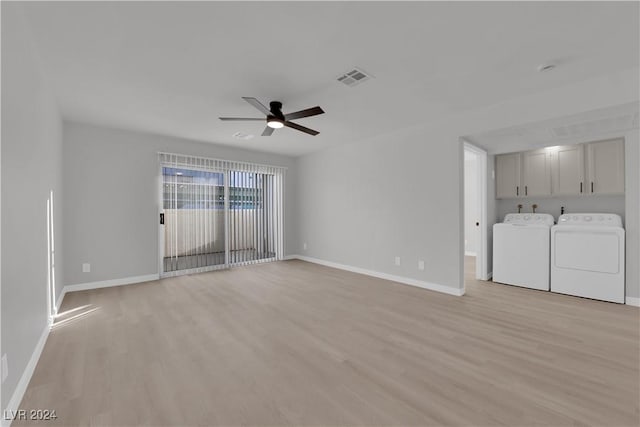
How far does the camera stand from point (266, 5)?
1.78m

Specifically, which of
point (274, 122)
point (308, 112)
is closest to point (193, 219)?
point (274, 122)

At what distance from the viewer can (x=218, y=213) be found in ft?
18.0

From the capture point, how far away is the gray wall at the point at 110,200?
13.2ft

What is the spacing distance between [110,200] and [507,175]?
675cm

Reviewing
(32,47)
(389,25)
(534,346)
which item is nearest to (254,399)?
(534,346)

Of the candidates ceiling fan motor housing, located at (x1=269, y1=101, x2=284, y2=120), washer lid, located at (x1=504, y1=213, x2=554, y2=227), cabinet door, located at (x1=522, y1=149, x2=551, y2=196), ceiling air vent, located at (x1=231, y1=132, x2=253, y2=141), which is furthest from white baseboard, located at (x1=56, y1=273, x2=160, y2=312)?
cabinet door, located at (x1=522, y1=149, x2=551, y2=196)

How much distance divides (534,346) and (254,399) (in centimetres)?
239

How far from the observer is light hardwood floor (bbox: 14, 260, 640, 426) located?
160cm

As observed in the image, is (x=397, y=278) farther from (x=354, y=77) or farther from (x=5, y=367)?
(x=5, y=367)

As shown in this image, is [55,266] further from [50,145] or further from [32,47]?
[32,47]

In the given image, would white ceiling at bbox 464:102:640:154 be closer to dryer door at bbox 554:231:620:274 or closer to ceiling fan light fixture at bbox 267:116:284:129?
dryer door at bbox 554:231:620:274

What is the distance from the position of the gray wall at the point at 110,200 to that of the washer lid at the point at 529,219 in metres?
6.08

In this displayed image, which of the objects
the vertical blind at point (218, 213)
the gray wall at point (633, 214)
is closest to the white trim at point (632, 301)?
the gray wall at point (633, 214)

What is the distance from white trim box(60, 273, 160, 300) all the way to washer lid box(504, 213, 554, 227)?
632 centimetres
